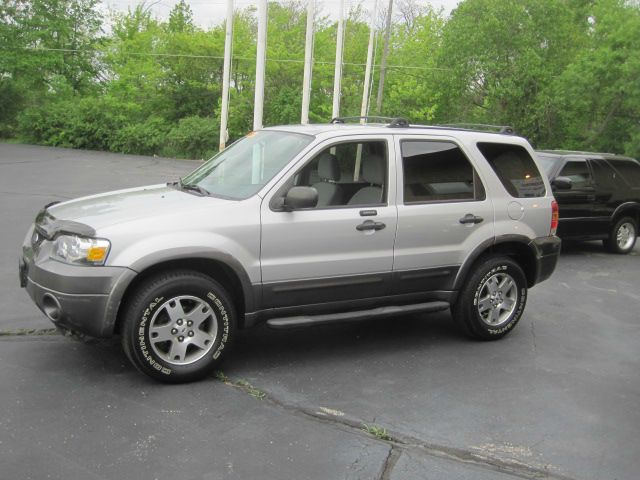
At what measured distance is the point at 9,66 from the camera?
43906 millimetres

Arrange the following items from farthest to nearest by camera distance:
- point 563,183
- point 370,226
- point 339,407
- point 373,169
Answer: point 563,183, point 373,169, point 370,226, point 339,407

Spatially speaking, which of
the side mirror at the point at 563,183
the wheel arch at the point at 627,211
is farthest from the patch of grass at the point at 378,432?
the wheel arch at the point at 627,211

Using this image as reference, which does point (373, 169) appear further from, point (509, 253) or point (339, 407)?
point (339, 407)

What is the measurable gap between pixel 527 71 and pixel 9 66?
32.3 m

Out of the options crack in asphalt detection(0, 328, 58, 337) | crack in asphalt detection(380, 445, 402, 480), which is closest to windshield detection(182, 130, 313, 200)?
crack in asphalt detection(0, 328, 58, 337)

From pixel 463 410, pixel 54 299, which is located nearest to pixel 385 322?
pixel 463 410

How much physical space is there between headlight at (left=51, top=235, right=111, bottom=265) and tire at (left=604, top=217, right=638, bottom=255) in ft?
31.4

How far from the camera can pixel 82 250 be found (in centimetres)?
447

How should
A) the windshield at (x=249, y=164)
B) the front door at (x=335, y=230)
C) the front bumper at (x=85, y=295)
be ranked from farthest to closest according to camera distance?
the windshield at (x=249, y=164)
the front door at (x=335, y=230)
the front bumper at (x=85, y=295)

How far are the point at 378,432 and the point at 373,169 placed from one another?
229cm

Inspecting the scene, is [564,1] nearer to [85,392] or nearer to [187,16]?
[187,16]

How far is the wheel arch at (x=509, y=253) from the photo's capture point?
5855 millimetres

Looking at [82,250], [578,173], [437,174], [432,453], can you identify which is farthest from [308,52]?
[432,453]

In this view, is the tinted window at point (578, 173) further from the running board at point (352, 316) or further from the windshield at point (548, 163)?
the running board at point (352, 316)
